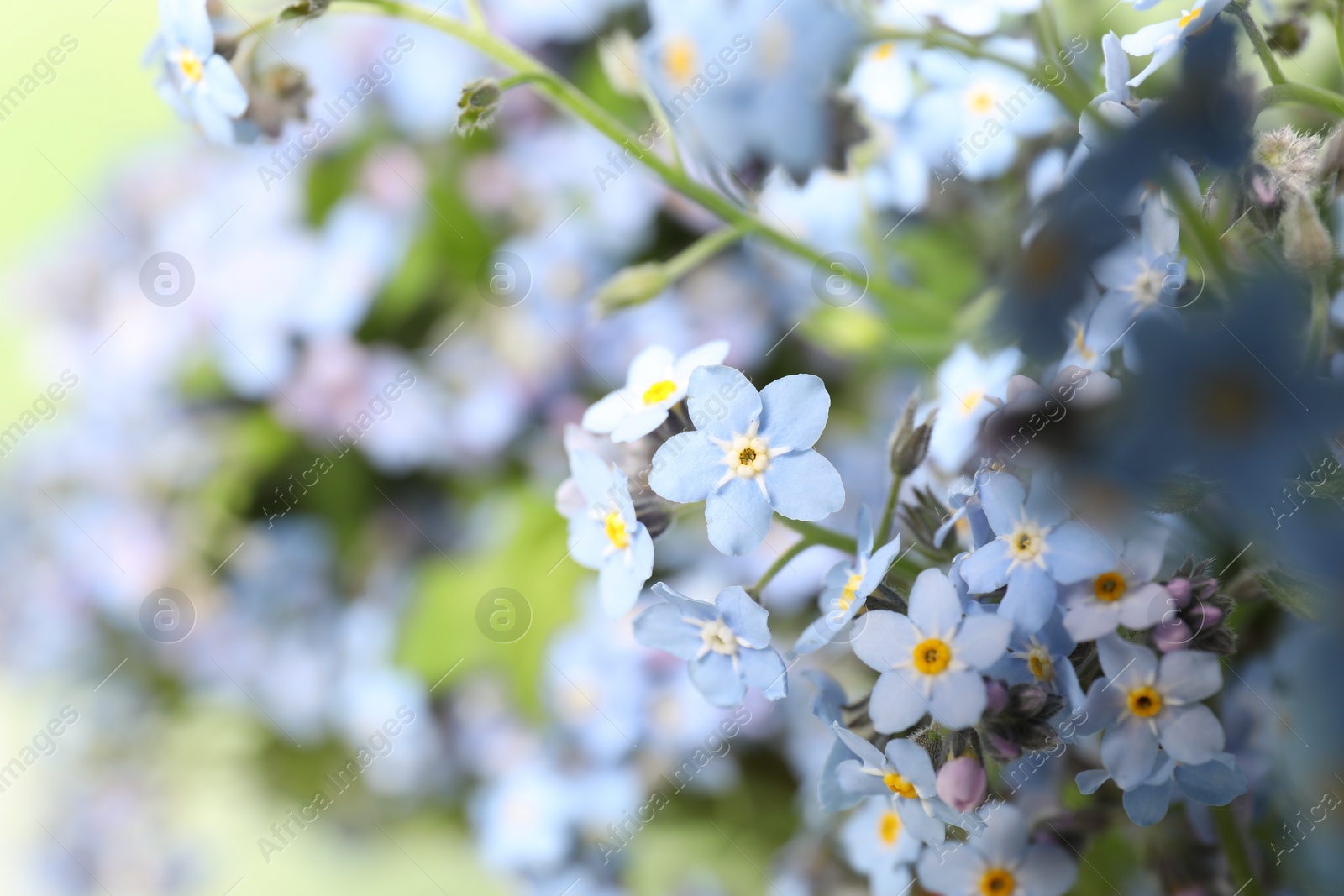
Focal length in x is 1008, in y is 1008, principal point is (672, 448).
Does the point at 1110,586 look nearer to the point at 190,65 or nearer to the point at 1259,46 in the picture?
the point at 1259,46

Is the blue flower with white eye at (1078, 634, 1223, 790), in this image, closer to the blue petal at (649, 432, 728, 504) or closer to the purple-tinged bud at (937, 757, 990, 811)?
the purple-tinged bud at (937, 757, 990, 811)

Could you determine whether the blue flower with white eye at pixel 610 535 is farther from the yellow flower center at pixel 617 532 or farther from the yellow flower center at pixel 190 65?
the yellow flower center at pixel 190 65

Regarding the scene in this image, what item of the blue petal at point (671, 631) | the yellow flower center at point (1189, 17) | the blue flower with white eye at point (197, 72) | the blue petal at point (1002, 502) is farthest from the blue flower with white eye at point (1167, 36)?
the blue flower with white eye at point (197, 72)

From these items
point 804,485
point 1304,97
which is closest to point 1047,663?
point 804,485

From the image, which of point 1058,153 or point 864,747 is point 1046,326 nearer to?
point 864,747

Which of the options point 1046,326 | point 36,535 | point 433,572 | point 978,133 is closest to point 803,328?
point 978,133

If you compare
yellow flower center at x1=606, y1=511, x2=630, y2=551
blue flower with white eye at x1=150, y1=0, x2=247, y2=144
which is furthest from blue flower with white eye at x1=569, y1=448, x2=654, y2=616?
blue flower with white eye at x1=150, y1=0, x2=247, y2=144
